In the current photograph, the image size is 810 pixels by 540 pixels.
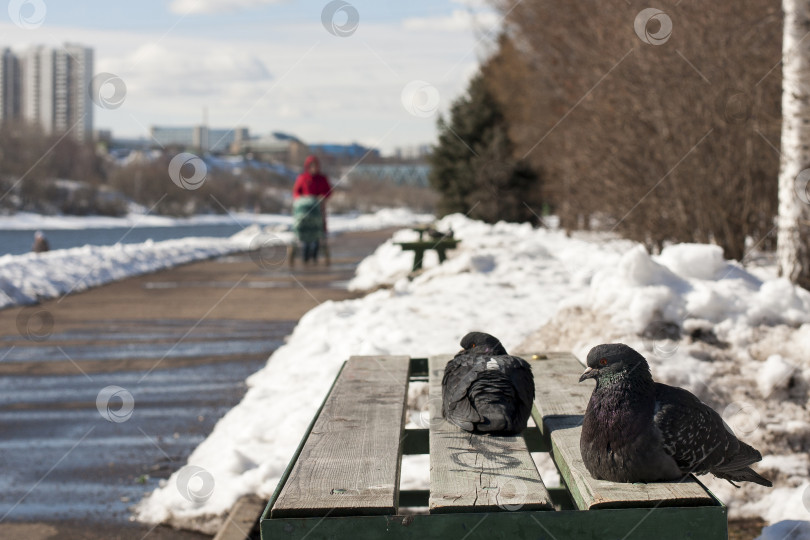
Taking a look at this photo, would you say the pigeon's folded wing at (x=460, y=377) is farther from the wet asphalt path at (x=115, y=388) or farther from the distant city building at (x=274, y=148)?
the distant city building at (x=274, y=148)

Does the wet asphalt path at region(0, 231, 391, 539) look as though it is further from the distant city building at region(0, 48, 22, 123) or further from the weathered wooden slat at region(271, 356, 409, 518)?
the distant city building at region(0, 48, 22, 123)

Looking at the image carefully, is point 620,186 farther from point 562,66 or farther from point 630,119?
point 562,66

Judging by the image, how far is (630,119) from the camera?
1091 centimetres

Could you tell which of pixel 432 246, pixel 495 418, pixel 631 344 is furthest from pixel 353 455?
pixel 432 246

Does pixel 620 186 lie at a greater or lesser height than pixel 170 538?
greater

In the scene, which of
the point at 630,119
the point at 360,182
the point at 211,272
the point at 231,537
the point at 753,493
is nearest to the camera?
the point at 231,537

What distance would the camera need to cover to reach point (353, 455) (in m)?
2.61

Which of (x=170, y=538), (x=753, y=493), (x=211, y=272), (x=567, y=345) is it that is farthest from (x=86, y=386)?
(x=211, y=272)

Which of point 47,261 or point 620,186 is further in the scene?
point 47,261

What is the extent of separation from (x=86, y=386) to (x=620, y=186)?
708cm

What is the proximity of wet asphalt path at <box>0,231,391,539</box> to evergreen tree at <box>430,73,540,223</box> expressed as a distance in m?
13.5

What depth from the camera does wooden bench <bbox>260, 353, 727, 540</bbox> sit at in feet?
7.13

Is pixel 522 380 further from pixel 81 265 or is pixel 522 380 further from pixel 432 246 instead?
pixel 81 265

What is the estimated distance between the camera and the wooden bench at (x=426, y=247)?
13.3 metres
